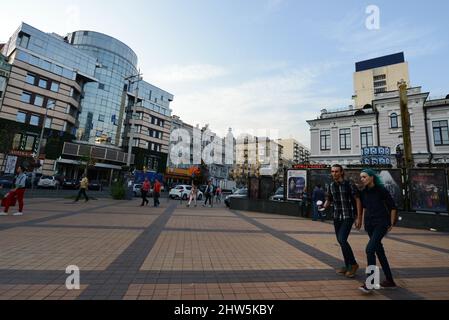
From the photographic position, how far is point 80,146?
3888cm

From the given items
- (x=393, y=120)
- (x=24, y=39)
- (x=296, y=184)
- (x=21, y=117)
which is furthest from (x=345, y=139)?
(x=24, y=39)

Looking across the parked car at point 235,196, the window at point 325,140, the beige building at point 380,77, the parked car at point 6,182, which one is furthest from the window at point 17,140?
the beige building at point 380,77

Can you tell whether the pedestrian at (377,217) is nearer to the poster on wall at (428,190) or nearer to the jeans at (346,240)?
the jeans at (346,240)

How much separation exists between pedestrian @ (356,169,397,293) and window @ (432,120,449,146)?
30.0 metres

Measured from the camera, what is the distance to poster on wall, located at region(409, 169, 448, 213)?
10578 mm

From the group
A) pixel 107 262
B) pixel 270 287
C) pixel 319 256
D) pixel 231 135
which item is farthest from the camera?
pixel 231 135

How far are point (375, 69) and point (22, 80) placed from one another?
63538 millimetres

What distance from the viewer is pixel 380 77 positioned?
162ft

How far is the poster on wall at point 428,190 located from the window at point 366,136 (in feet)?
62.8

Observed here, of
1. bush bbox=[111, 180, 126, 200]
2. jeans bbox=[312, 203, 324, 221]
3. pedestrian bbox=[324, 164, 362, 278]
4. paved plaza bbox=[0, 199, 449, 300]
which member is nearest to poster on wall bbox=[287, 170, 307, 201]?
jeans bbox=[312, 203, 324, 221]
